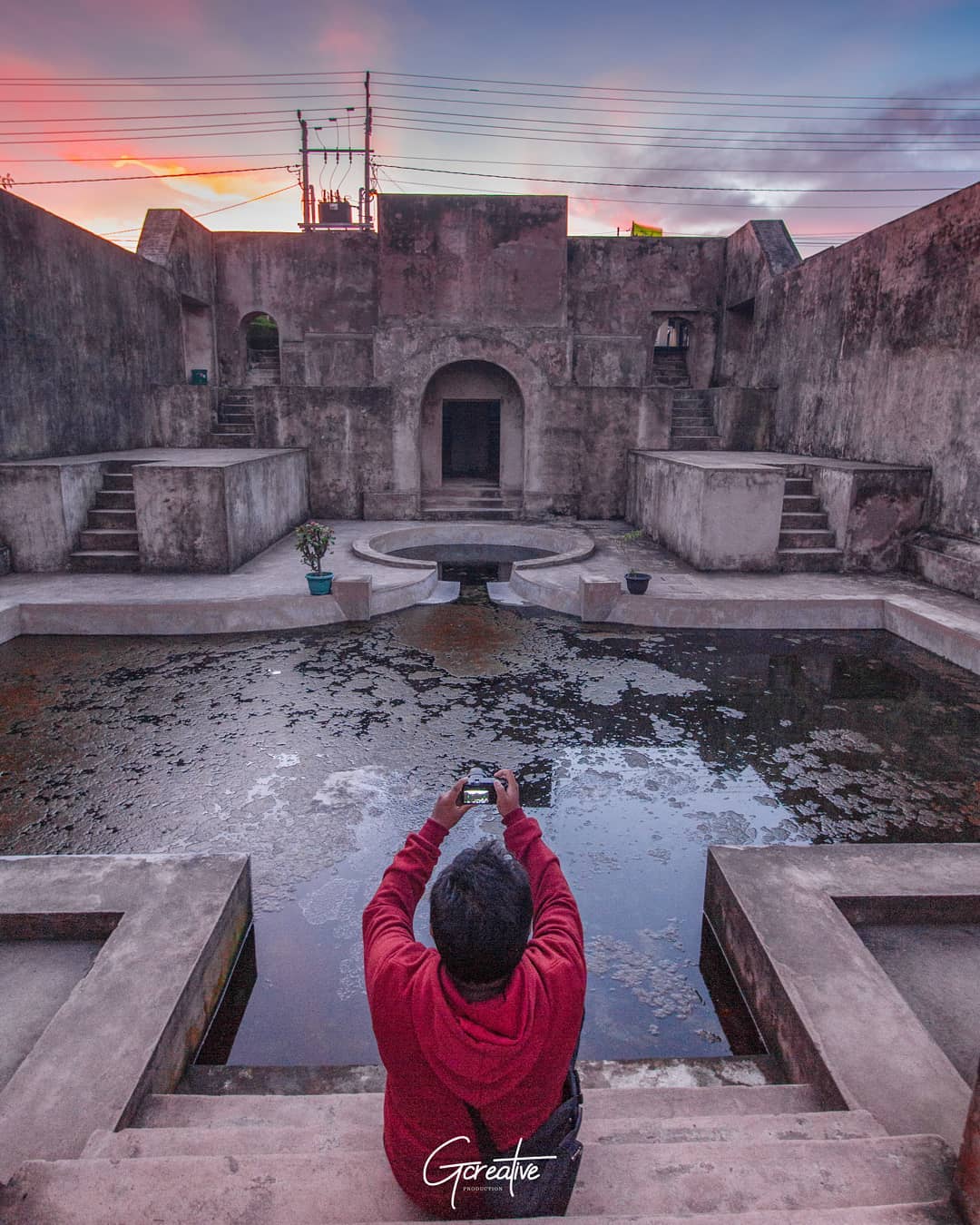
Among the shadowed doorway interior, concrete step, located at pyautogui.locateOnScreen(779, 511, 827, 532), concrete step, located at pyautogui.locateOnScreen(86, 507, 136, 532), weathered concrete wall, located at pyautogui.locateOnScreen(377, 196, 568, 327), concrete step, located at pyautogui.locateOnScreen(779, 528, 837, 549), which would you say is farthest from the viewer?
the shadowed doorway interior

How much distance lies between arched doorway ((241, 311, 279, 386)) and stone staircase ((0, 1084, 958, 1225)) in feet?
59.4

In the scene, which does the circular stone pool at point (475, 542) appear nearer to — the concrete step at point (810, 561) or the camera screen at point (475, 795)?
the concrete step at point (810, 561)

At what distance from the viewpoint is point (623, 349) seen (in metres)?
17.5

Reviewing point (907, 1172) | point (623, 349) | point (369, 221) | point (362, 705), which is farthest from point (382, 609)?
point (369, 221)

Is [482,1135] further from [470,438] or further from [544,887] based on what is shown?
[470,438]

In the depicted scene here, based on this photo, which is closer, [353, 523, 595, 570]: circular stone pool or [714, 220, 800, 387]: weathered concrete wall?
[353, 523, 595, 570]: circular stone pool

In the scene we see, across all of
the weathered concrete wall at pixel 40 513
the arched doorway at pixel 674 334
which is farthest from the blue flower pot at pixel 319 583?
the arched doorway at pixel 674 334

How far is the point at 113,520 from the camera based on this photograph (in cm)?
1034

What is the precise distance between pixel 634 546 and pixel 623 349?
7.37m

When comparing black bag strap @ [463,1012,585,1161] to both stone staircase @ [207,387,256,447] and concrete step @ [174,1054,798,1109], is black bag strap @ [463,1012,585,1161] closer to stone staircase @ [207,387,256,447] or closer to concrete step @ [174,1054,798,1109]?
concrete step @ [174,1054,798,1109]

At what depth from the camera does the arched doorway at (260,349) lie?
18.2m

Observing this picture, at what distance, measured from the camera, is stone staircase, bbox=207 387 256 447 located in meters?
14.6

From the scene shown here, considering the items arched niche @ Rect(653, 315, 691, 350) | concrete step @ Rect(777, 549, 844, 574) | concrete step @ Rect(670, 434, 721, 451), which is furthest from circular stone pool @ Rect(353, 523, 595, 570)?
arched niche @ Rect(653, 315, 691, 350)

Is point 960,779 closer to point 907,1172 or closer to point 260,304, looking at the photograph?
point 907,1172
